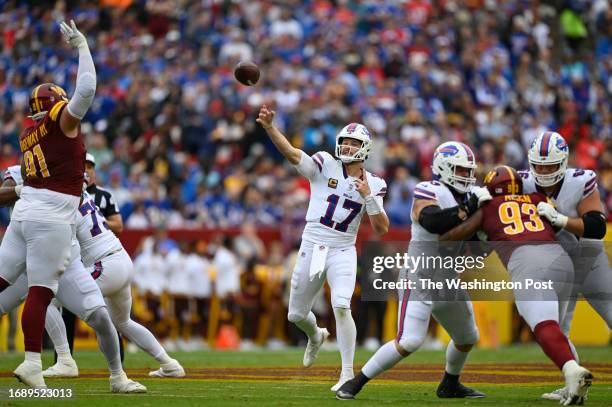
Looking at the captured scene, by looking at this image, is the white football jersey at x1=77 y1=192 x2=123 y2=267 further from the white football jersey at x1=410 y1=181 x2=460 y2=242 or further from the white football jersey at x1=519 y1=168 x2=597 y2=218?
the white football jersey at x1=519 y1=168 x2=597 y2=218

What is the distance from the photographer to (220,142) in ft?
55.9

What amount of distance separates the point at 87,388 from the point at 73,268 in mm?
930

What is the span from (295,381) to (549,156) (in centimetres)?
278

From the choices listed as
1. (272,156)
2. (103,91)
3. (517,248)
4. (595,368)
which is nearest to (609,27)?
(272,156)

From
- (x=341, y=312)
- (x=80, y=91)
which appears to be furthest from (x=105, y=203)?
(x=80, y=91)

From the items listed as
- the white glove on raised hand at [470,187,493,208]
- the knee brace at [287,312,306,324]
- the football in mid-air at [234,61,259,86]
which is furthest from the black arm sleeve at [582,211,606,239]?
the football in mid-air at [234,61,259,86]

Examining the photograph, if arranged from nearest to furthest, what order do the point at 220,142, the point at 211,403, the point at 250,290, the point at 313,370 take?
the point at 211,403 < the point at 313,370 < the point at 250,290 < the point at 220,142

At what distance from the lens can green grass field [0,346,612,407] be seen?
24.2 ft

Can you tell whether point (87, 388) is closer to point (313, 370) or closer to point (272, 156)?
point (313, 370)

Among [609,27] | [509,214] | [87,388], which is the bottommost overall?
[87,388]

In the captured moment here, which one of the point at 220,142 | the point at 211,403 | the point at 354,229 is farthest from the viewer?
the point at 220,142

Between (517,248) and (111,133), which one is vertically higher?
(111,133)

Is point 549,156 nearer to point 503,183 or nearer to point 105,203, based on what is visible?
point 503,183

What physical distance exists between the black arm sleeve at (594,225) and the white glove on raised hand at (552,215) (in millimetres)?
332
